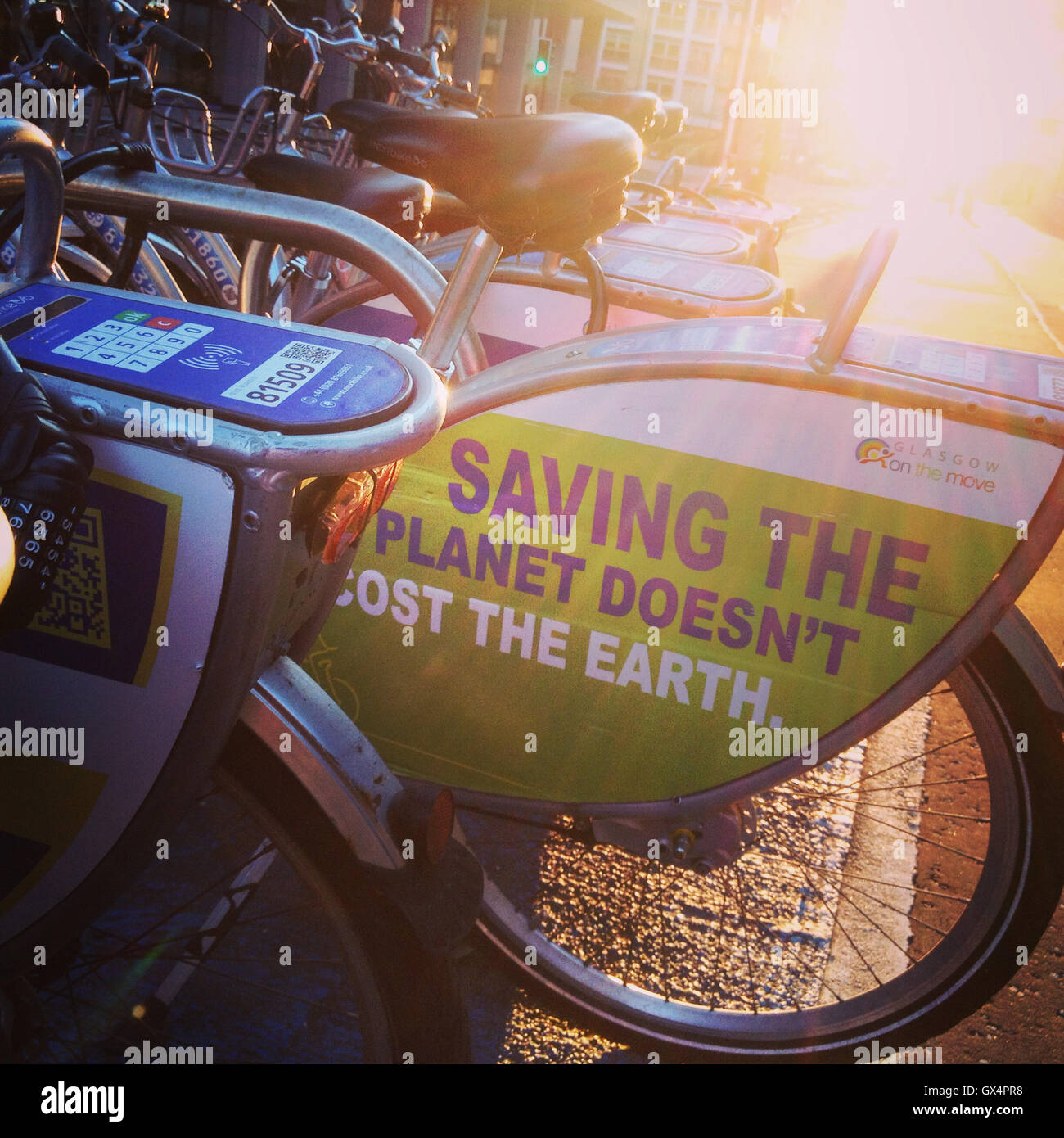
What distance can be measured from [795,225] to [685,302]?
66.3 ft

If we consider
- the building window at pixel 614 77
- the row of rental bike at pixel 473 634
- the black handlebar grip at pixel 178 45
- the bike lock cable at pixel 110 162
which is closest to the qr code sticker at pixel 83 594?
the row of rental bike at pixel 473 634

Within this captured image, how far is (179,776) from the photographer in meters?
1.23

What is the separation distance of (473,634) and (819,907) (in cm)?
128

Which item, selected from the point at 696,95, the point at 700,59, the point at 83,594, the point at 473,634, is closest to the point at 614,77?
the point at 700,59

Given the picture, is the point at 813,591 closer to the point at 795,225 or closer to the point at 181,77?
the point at 181,77

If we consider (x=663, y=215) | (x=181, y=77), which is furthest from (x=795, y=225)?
(x=663, y=215)

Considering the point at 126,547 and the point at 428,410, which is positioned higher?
the point at 428,410

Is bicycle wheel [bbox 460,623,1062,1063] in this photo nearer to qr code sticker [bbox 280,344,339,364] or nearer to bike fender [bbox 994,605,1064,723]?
bike fender [bbox 994,605,1064,723]

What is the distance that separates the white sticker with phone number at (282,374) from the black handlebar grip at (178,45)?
11.3ft

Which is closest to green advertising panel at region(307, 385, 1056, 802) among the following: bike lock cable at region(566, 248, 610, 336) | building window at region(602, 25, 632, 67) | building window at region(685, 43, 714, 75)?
bike lock cable at region(566, 248, 610, 336)

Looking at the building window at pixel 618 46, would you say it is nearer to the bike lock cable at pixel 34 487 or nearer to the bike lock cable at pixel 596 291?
the bike lock cable at pixel 596 291

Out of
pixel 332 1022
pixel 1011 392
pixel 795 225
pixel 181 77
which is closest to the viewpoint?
pixel 1011 392

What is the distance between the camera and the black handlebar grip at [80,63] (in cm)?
333

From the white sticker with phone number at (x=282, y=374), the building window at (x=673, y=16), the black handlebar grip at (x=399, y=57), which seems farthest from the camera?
the building window at (x=673, y=16)
